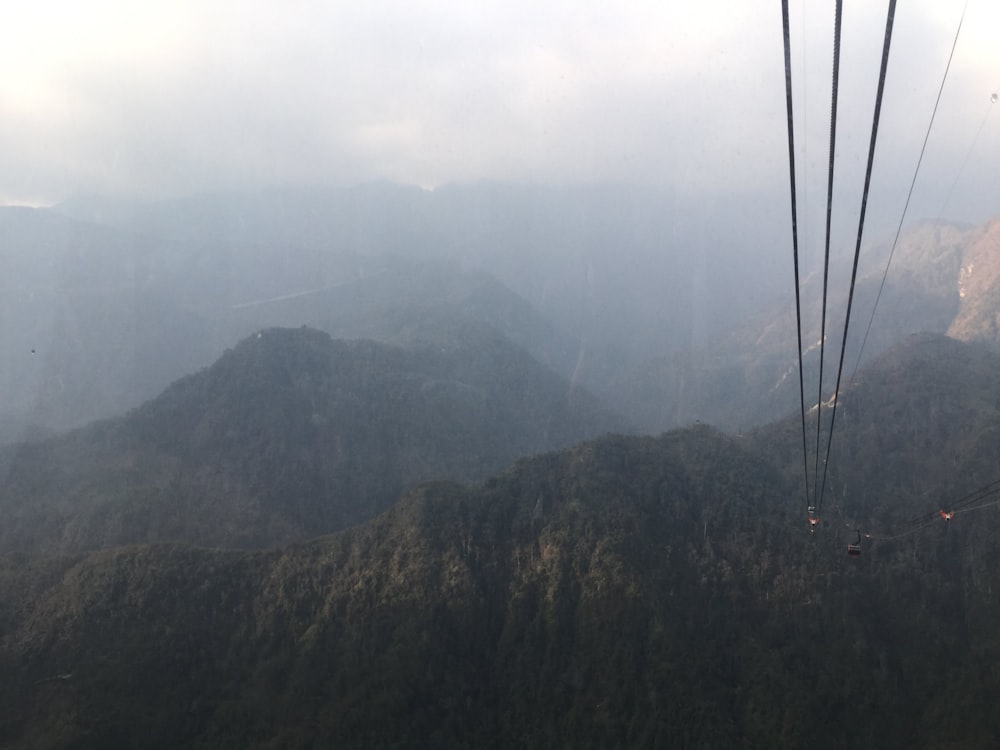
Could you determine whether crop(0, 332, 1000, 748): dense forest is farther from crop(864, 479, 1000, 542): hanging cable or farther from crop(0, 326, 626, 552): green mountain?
crop(0, 326, 626, 552): green mountain

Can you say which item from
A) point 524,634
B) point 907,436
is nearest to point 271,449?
point 524,634

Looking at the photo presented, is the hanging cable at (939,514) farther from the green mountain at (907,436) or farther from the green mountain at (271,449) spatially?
the green mountain at (271,449)

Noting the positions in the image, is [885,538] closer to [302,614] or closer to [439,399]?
[302,614]

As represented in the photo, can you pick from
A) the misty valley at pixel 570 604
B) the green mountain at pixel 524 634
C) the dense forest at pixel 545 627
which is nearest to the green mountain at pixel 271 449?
the misty valley at pixel 570 604

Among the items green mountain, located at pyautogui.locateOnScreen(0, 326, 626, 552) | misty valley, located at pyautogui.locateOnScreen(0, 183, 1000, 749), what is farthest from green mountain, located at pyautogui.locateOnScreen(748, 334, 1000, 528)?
green mountain, located at pyautogui.locateOnScreen(0, 326, 626, 552)

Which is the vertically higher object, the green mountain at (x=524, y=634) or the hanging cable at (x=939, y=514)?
the hanging cable at (x=939, y=514)

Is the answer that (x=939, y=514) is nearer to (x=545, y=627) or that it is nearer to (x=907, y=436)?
(x=907, y=436)
